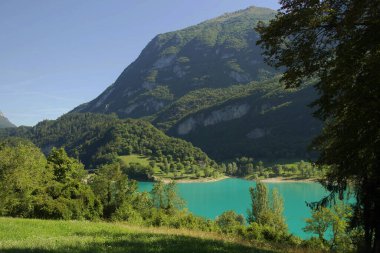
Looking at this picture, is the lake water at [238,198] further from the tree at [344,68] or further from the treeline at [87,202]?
the tree at [344,68]

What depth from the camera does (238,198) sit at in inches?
5846

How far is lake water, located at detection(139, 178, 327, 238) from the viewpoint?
370 ft

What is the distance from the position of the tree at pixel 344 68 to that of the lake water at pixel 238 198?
78970 mm

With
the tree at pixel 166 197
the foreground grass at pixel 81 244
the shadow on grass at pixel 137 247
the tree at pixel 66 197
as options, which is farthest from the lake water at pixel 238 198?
the shadow on grass at pixel 137 247

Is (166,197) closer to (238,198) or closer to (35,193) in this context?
(35,193)

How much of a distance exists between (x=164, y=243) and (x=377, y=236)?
8.01 meters

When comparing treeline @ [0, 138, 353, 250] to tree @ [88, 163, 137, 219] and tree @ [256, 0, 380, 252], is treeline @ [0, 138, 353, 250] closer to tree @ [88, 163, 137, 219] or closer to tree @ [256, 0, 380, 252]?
tree @ [88, 163, 137, 219]

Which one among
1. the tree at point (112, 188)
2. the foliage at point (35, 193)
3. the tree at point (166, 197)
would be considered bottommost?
the tree at point (166, 197)

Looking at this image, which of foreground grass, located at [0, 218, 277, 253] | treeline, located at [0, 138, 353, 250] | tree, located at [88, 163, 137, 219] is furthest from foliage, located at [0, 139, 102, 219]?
foreground grass, located at [0, 218, 277, 253]

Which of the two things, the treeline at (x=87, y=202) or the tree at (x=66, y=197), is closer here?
the tree at (x=66, y=197)

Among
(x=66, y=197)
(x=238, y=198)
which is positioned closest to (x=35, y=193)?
(x=66, y=197)

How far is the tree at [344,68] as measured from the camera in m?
11.6

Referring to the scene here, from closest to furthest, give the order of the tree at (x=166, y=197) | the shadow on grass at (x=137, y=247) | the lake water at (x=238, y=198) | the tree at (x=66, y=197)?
the shadow on grass at (x=137, y=247) < the tree at (x=66, y=197) < the tree at (x=166, y=197) < the lake water at (x=238, y=198)

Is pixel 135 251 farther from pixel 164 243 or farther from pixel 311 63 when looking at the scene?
pixel 311 63
